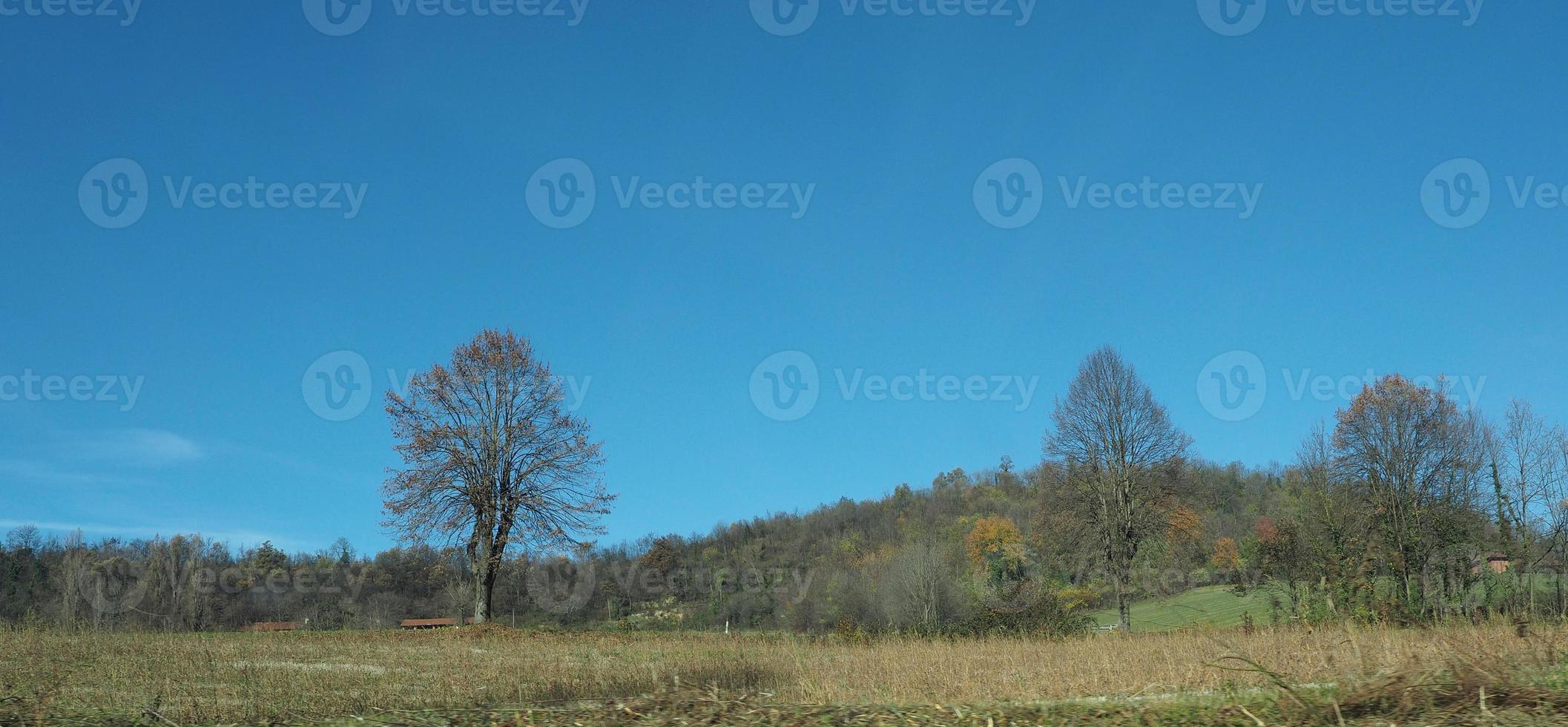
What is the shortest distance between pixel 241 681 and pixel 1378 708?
1027cm

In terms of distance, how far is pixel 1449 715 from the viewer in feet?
17.4

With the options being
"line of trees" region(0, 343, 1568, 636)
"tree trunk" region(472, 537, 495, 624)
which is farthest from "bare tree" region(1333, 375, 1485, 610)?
"tree trunk" region(472, 537, 495, 624)

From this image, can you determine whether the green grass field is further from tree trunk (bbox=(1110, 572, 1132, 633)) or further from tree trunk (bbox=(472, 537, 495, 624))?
tree trunk (bbox=(472, 537, 495, 624))

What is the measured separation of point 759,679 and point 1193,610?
38.5 m

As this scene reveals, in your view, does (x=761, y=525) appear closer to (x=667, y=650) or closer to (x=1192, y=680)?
(x=667, y=650)

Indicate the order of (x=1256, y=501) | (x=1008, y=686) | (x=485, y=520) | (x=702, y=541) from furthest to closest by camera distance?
1. (x=702, y=541)
2. (x=1256, y=501)
3. (x=485, y=520)
4. (x=1008, y=686)

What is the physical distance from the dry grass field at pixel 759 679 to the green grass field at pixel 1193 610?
17.9 meters

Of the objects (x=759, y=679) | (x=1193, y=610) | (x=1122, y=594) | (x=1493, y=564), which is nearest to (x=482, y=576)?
(x=759, y=679)

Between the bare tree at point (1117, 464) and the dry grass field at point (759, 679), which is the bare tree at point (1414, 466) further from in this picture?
the dry grass field at point (759, 679)

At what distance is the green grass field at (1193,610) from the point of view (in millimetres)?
34969

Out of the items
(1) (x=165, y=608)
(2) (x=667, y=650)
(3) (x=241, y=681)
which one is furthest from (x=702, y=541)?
(3) (x=241, y=681)

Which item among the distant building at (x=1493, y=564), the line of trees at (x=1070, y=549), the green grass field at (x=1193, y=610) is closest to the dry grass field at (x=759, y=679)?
the line of trees at (x=1070, y=549)

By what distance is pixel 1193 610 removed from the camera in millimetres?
43094

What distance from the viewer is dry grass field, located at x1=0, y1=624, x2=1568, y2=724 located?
5730 millimetres
